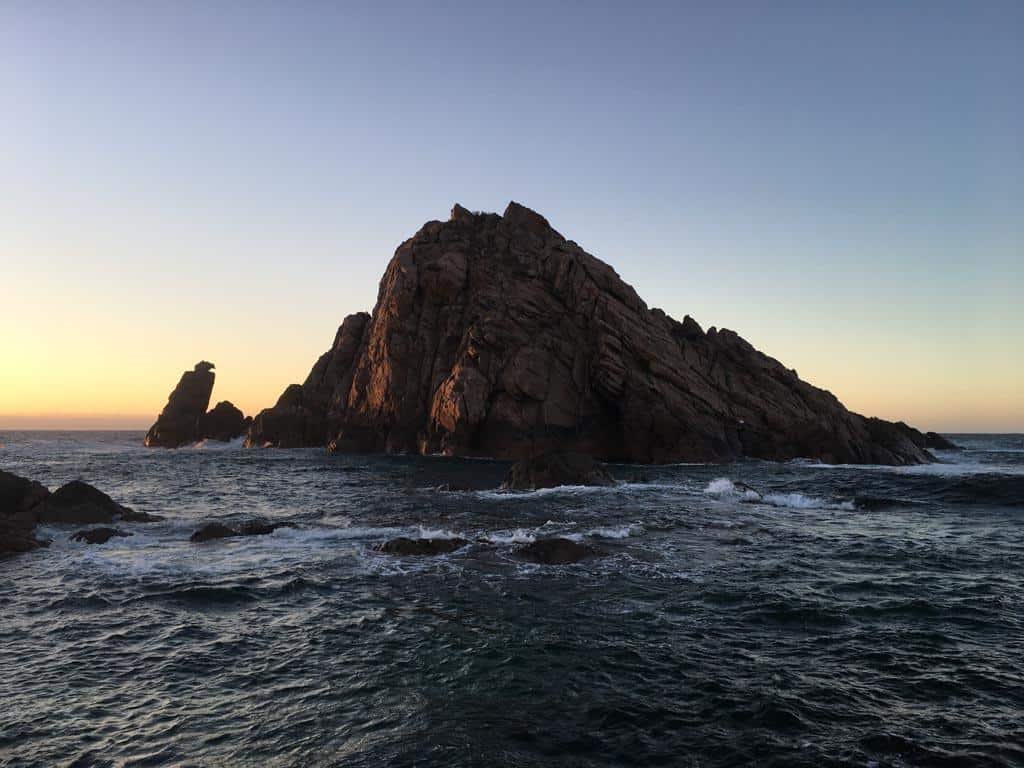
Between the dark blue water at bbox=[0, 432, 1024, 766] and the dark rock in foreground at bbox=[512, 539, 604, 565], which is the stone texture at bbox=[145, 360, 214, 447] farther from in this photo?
the dark rock in foreground at bbox=[512, 539, 604, 565]

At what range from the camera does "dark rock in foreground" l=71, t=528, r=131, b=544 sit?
2556cm

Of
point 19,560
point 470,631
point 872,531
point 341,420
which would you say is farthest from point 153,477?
point 872,531

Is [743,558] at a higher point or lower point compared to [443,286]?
lower

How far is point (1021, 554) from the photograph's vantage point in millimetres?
22672

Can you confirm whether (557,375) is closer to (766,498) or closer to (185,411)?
(766,498)

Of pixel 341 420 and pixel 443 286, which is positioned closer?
pixel 443 286

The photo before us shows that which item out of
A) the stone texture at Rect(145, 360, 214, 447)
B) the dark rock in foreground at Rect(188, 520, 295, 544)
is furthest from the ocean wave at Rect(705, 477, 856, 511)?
the stone texture at Rect(145, 360, 214, 447)

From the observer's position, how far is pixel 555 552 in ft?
73.3

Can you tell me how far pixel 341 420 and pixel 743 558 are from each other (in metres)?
85.0

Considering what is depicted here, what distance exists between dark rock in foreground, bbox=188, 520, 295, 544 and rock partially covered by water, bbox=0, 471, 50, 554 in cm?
576

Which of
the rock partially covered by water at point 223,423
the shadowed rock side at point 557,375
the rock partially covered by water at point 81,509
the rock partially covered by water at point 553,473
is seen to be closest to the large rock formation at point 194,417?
the rock partially covered by water at point 223,423

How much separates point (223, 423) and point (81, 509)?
Result: 318ft


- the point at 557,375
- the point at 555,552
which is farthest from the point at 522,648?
the point at 557,375

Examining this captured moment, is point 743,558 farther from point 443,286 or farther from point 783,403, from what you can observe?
point 443,286
